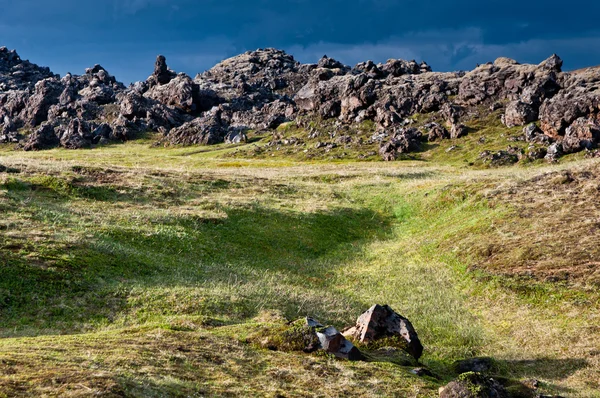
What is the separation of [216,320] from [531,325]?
52.5ft

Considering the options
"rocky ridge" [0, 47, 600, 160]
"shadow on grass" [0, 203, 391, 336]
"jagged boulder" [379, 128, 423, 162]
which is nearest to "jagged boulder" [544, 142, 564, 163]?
"rocky ridge" [0, 47, 600, 160]

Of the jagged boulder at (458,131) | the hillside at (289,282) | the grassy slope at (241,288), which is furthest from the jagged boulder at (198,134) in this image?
the grassy slope at (241,288)

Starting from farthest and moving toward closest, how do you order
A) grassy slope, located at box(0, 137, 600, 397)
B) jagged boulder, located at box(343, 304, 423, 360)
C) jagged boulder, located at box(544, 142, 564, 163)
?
jagged boulder, located at box(544, 142, 564, 163) → jagged boulder, located at box(343, 304, 423, 360) → grassy slope, located at box(0, 137, 600, 397)

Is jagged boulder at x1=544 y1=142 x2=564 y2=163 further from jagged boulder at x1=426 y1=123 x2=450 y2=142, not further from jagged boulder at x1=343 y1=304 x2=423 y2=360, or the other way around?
jagged boulder at x1=343 y1=304 x2=423 y2=360

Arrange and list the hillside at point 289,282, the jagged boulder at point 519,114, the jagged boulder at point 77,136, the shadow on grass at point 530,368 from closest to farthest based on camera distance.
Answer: the hillside at point 289,282, the shadow on grass at point 530,368, the jagged boulder at point 519,114, the jagged boulder at point 77,136

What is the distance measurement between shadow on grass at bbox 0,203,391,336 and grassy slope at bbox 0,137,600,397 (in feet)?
0.42

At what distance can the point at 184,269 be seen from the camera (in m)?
30.4

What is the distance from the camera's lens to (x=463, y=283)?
99.6 ft

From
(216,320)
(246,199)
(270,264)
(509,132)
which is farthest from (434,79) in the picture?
(216,320)

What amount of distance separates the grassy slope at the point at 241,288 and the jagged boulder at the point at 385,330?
1557mm

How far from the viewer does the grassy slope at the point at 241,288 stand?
13.3 meters

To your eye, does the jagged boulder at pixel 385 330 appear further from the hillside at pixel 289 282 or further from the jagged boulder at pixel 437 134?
the jagged boulder at pixel 437 134

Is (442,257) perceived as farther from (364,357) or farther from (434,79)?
(434,79)

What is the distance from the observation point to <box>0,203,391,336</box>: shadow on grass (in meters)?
22.2
